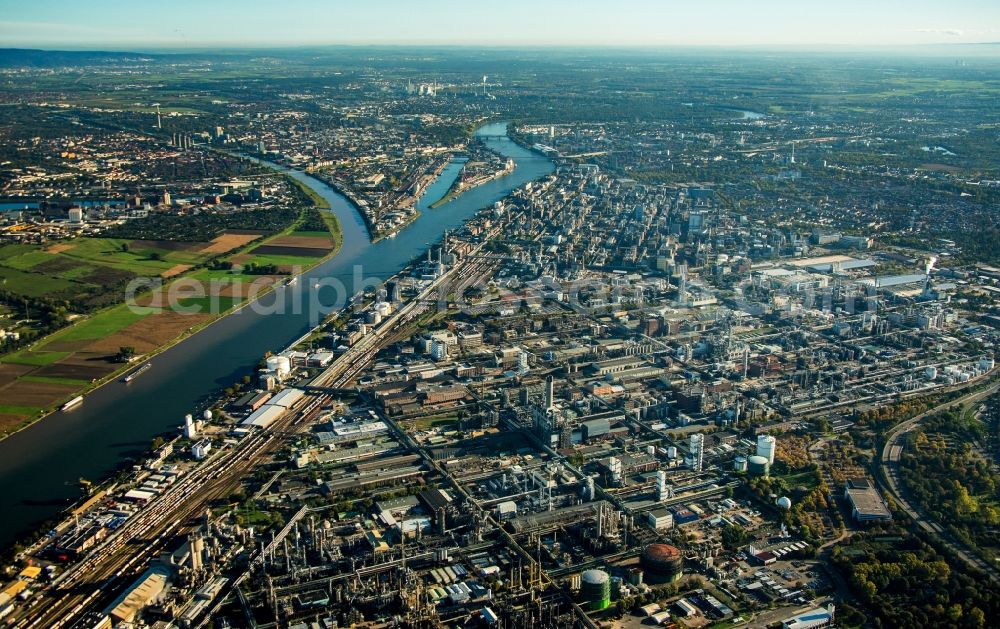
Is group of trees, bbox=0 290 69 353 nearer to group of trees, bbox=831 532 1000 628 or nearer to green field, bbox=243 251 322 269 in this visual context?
green field, bbox=243 251 322 269

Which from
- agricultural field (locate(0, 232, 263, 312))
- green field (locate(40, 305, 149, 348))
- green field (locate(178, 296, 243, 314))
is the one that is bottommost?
green field (locate(40, 305, 149, 348))

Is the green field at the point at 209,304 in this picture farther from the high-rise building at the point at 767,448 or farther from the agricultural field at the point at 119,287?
the high-rise building at the point at 767,448

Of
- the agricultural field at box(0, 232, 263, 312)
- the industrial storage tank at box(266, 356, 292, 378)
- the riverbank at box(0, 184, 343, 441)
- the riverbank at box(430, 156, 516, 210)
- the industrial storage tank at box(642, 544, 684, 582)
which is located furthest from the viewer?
the riverbank at box(430, 156, 516, 210)

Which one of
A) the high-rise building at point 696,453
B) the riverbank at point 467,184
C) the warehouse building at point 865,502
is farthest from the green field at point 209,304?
→ the warehouse building at point 865,502

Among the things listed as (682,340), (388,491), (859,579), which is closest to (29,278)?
(388,491)

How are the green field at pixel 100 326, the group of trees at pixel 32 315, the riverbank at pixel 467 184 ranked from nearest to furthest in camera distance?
the group of trees at pixel 32 315
the green field at pixel 100 326
the riverbank at pixel 467 184

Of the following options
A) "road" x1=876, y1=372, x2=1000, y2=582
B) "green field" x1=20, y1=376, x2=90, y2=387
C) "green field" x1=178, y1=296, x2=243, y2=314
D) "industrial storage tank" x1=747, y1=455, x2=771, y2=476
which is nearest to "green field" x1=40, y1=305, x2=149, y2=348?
"green field" x1=178, y1=296, x2=243, y2=314

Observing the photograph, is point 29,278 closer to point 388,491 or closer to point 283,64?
point 388,491
